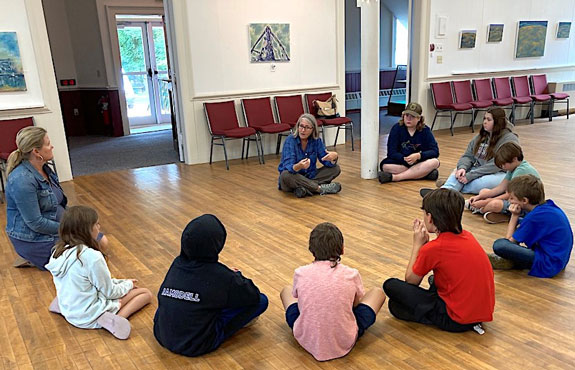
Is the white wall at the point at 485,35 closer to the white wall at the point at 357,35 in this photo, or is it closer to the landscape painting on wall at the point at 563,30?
the landscape painting on wall at the point at 563,30

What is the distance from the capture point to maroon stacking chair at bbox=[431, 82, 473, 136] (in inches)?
367

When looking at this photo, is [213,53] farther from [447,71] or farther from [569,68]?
[569,68]

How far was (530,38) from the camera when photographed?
1060 cm

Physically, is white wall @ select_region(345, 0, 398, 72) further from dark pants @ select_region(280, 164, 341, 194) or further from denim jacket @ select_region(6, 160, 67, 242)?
denim jacket @ select_region(6, 160, 67, 242)

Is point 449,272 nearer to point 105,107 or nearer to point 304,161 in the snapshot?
point 304,161

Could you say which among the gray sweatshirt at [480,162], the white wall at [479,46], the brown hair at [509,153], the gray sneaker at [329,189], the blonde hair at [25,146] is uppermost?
the white wall at [479,46]

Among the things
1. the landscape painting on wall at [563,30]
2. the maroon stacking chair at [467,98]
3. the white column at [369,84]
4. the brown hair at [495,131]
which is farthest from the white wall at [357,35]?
the brown hair at [495,131]

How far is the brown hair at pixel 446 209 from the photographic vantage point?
246 centimetres

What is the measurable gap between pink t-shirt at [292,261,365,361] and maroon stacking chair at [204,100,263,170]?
4.90m

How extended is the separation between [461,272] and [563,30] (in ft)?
35.6

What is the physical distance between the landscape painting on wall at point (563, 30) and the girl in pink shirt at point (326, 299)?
1101cm

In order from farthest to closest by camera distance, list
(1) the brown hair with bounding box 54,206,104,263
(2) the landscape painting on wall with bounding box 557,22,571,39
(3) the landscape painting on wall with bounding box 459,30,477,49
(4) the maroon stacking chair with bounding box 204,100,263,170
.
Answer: (2) the landscape painting on wall with bounding box 557,22,571,39, (3) the landscape painting on wall with bounding box 459,30,477,49, (4) the maroon stacking chair with bounding box 204,100,263,170, (1) the brown hair with bounding box 54,206,104,263

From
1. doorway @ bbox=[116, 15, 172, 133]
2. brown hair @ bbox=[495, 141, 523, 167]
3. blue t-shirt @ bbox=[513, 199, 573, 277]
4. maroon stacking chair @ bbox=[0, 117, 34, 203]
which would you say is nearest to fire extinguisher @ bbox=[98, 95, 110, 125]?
doorway @ bbox=[116, 15, 172, 133]

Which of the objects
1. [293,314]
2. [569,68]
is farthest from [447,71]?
[293,314]
